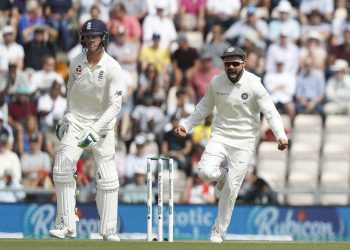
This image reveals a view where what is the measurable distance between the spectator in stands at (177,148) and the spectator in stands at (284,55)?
1.98 m

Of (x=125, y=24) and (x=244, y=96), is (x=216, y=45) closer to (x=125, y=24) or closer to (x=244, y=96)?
(x=125, y=24)

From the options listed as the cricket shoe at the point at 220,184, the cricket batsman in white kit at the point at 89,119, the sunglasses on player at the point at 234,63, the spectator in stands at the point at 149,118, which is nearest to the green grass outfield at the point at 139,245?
the cricket batsman in white kit at the point at 89,119

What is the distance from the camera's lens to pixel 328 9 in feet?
69.9

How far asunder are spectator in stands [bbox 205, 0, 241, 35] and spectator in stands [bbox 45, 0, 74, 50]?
2185 millimetres

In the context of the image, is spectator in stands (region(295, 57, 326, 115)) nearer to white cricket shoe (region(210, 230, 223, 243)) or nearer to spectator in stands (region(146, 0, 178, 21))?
spectator in stands (region(146, 0, 178, 21))

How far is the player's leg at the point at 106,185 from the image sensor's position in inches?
524

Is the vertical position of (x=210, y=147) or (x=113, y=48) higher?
(x=113, y=48)

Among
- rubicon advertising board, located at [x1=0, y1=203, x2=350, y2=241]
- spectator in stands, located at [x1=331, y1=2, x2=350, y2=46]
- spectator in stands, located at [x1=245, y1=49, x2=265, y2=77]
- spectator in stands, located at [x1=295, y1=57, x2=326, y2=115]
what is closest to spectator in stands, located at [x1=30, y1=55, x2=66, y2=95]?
spectator in stands, located at [x1=245, y1=49, x2=265, y2=77]

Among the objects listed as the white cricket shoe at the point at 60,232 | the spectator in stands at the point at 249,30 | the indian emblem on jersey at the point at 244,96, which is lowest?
the white cricket shoe at the point at 60,232

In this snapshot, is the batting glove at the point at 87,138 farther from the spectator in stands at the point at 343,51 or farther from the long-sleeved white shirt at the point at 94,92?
the spectator in stands at the point at 343,51

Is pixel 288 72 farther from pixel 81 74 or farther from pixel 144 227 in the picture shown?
pixel 81 74

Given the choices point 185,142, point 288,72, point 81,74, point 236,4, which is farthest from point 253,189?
point 81,74

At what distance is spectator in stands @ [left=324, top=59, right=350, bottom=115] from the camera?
20094 mm

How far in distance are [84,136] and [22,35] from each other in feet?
27.3
